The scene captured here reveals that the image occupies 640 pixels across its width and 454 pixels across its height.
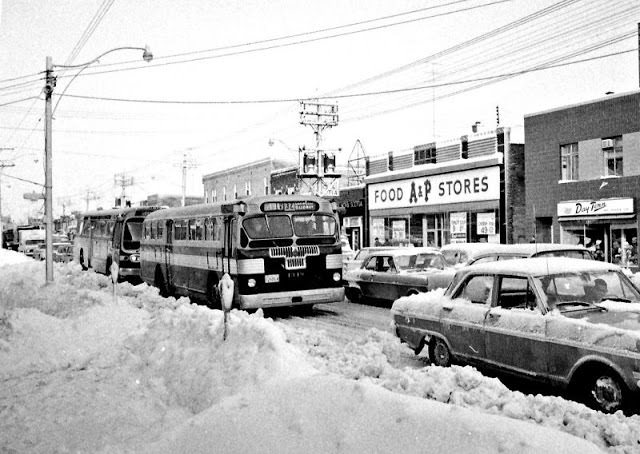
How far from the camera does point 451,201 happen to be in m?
31.2

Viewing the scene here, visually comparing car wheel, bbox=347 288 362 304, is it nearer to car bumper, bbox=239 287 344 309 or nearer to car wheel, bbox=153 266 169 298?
car bumper, bbox=239 287 344 309

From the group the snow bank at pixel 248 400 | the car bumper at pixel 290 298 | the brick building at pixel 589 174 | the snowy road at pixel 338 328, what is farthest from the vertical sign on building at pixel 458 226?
the snow bank at pixel 248 400

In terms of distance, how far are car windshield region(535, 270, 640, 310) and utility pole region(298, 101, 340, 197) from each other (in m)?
35.8

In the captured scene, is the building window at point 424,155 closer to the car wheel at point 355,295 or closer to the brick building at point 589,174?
the brick building at point 589,174

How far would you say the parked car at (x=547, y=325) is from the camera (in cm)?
589

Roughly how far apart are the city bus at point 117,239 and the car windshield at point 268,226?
11.4 metres

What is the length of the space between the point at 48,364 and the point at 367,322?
6845 millimetres

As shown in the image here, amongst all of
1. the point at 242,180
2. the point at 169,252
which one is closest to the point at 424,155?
the point at 169,252

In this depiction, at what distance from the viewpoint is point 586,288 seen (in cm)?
703

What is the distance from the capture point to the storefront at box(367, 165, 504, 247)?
28.9 m

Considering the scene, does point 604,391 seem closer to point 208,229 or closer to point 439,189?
point 208,229

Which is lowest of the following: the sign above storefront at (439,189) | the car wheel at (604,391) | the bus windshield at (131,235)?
the car wheel at (604,391)

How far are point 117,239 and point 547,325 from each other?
820 inches

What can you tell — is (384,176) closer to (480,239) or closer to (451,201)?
(451,201)
